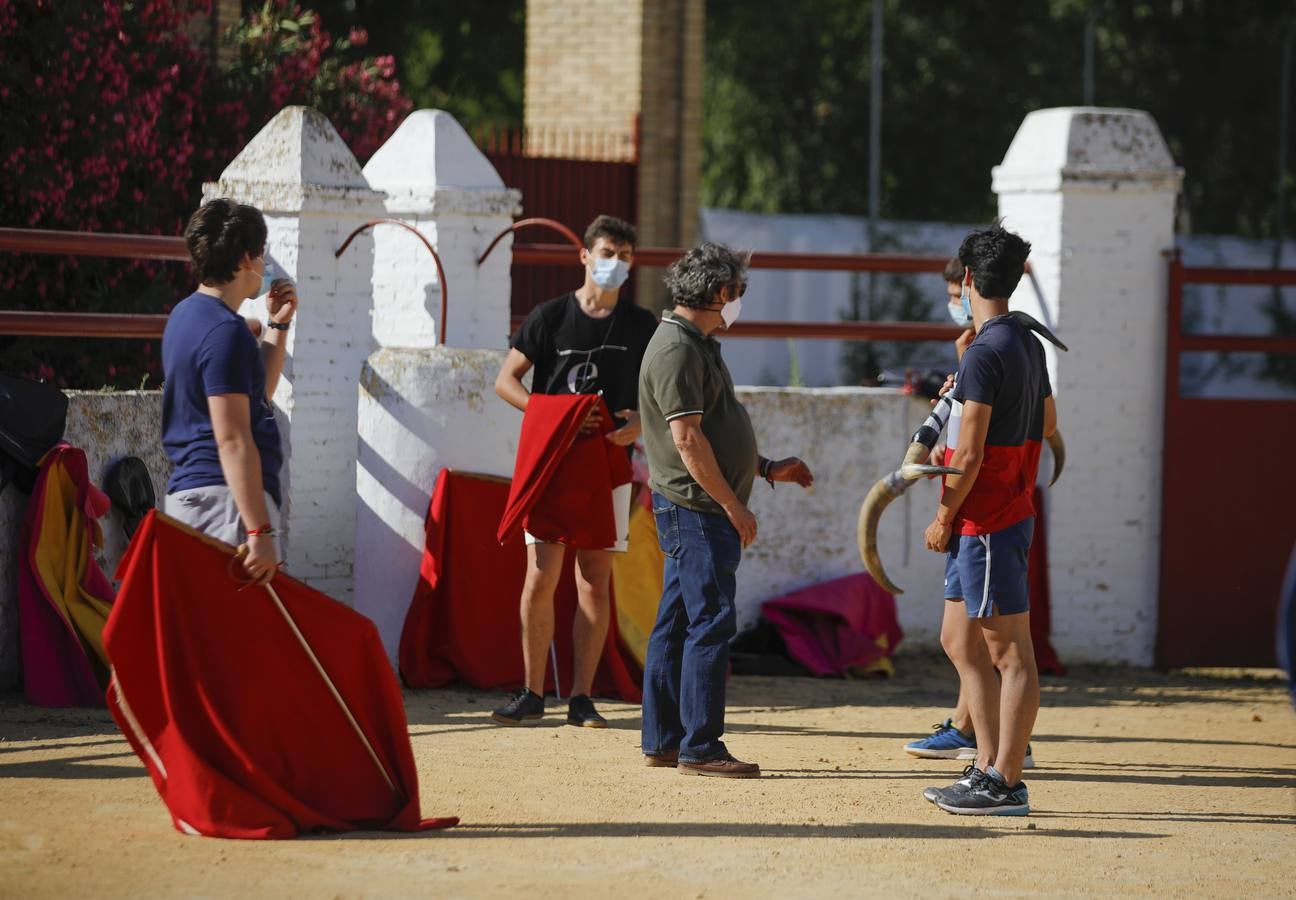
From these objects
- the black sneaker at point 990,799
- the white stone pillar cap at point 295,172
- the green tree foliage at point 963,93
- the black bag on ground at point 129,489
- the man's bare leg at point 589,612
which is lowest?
the black sneaker at point 990,799

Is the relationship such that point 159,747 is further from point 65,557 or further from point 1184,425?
point 1184,425

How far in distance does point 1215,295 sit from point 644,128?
34.9 ft

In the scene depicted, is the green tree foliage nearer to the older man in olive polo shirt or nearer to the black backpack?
the black backpack

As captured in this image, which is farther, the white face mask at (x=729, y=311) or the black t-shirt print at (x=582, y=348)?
the black t-shirt print at (x=582, y=348)

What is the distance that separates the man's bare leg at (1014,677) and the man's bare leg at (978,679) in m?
0.11

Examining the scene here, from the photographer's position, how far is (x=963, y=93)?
104ft

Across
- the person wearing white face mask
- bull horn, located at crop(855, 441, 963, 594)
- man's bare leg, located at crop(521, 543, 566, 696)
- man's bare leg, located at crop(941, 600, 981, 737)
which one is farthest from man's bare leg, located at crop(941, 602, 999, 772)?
man's bare leg, located at crop(521, 543, 566, 696)

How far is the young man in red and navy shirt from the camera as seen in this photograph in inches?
216

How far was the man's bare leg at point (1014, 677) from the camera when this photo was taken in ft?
18.2

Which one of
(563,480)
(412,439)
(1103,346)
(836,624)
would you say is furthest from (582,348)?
(1103,346)

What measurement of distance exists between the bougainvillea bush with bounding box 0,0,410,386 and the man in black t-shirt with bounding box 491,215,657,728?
11.6 ft

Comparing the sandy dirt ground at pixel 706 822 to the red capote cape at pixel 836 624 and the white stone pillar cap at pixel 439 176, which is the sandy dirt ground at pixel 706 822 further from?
the white stone pillar cap at pixel 439 176

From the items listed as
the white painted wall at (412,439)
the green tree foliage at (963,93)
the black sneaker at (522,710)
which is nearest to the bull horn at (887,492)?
the black sneaker at (522,710)

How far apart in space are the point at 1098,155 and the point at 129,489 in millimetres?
5132
